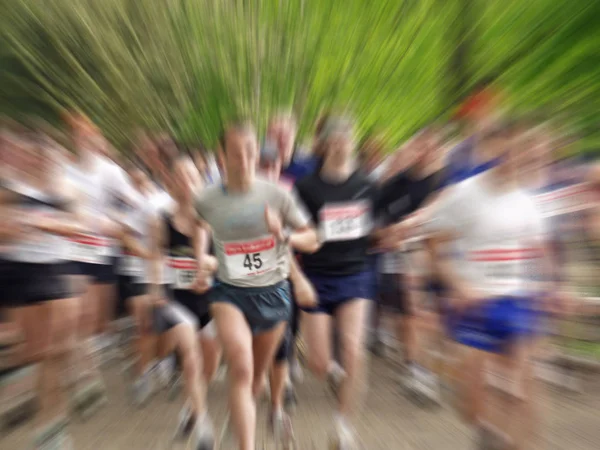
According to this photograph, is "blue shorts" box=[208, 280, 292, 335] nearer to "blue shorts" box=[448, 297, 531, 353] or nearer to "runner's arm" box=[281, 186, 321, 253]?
"runner's arm" box=[281, 186, 321, 253]

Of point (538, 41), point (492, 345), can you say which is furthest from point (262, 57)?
point (492, 345)

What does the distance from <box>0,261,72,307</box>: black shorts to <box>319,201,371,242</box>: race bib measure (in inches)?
65.6

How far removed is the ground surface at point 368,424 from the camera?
3.89 m

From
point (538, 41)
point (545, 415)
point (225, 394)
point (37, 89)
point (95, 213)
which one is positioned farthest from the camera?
point (538, 41)

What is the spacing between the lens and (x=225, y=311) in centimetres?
351

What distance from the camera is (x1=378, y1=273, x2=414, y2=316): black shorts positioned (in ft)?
18.2

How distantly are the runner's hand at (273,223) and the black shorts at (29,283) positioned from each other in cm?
138

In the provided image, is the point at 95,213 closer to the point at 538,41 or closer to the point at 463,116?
the point at 463,116

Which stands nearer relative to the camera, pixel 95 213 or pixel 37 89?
pixel 95 213

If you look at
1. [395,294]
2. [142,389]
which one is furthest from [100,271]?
[395,294]

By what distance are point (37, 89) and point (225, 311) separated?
24.4 ft

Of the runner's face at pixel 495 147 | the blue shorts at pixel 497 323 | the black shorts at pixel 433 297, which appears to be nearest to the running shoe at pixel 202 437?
the blue shorts at pixel 497 323

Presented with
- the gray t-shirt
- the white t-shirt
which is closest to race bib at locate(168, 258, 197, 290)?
the gray t-shirt

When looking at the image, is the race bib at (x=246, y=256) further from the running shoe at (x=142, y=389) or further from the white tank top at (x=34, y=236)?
the running shoe at (x=142, y=389)
